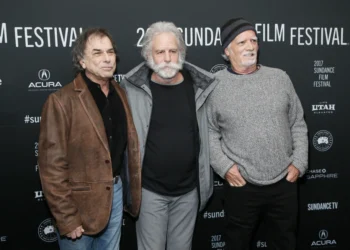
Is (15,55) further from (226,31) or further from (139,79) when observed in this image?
(226,31)

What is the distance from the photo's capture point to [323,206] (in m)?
2.92

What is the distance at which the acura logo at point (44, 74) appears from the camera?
237cm

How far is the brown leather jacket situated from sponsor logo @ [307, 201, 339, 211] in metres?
1.76

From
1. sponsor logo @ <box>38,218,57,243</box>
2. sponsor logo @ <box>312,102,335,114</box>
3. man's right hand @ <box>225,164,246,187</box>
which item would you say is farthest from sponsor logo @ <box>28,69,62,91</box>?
sponsor logo @ <box>312,102,335,114</box>

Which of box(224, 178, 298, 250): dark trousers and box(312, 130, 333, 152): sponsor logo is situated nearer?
box(224, 178, 298, 250): dark trousers

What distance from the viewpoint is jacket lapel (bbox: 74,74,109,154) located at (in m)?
1.80

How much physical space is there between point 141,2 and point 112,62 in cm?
75

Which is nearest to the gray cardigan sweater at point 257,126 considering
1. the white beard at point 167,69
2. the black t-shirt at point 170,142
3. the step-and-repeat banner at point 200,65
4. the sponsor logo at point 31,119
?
the black t-shirt at point 170,142

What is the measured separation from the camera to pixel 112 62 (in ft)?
6.22

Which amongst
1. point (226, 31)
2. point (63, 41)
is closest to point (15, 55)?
point (63, 41)

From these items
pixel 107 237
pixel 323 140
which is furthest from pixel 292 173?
pixel 107 237

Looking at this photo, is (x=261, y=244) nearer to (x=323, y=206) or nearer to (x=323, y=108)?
(x=323, y=206)

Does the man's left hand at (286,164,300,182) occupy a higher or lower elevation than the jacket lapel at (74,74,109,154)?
lower

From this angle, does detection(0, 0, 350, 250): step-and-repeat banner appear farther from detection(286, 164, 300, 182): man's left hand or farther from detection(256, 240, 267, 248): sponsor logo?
detection(286, 164, 300, 182): man's left hand
